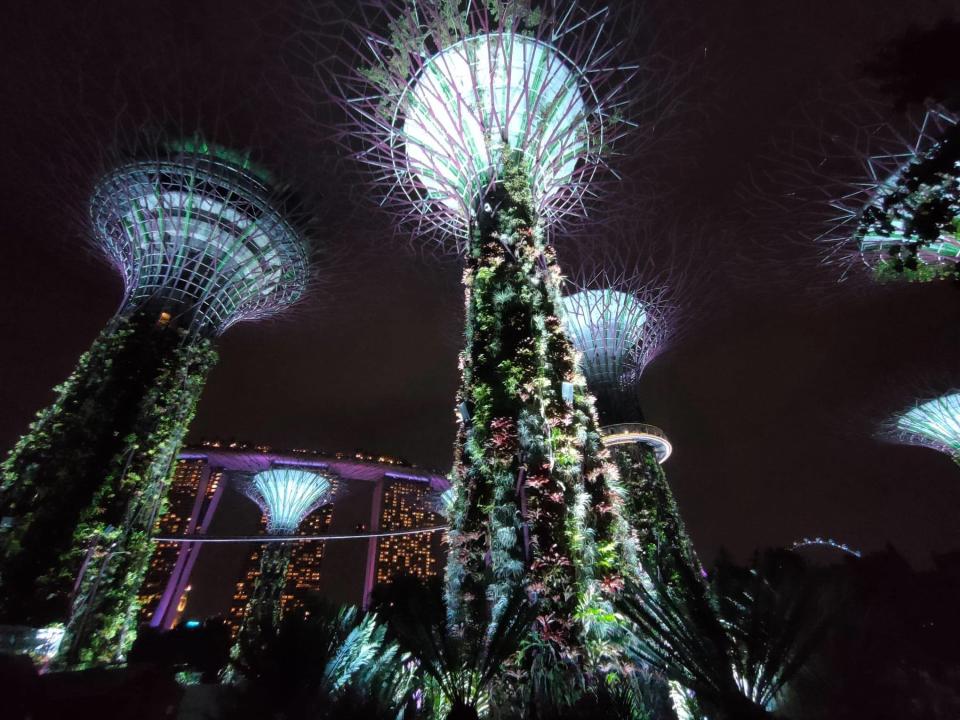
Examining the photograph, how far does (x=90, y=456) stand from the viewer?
1221 centimetres

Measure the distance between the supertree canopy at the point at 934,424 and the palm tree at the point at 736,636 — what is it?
29473 millimetres

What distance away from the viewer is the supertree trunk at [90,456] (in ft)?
35.0

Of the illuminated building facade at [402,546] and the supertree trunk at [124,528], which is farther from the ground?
the illuminated building facade at [402,546]

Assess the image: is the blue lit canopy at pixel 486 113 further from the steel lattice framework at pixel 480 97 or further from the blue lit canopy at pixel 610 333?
the blue lit canopy at pixel 610 333

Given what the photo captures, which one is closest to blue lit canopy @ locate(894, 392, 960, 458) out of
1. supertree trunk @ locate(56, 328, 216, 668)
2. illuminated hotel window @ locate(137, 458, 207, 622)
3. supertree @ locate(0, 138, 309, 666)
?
supertree @ locate(0, 138, 309, 666)

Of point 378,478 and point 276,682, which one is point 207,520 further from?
point 276,682

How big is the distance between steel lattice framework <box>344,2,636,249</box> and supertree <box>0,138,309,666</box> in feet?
19.9

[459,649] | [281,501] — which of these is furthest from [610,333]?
[281,501]

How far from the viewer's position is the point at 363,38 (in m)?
11.6

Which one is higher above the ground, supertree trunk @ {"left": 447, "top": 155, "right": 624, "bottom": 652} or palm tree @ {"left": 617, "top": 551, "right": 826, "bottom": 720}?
supertree trunk @ {"left": 447, "top": 155, "right": 624, "bottom": 652}

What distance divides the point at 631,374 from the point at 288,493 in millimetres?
21722

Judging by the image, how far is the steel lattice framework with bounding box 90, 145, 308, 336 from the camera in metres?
15.4

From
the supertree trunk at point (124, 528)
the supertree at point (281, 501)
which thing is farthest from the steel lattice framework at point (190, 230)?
the supertree at point (281, 501)

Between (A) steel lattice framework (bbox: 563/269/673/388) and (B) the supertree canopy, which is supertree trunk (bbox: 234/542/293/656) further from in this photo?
(B) the supertree canopy
